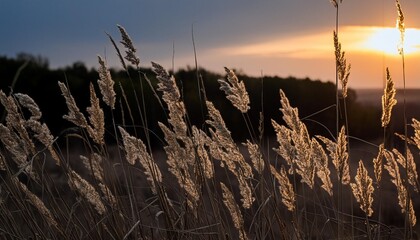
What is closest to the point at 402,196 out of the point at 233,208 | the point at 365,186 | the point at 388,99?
the point at 365,186

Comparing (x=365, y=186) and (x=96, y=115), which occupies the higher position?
(x=96, y=115)

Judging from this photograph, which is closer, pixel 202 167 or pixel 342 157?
pixel 342 157

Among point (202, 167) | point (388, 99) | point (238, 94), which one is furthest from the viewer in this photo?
point (202, 167)

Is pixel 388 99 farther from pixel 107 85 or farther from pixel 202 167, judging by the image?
pixel 107 85

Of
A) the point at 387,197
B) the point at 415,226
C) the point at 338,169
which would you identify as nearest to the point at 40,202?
the point at 338,169

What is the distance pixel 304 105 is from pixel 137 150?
4880 millimetres

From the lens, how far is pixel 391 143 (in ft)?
10.9

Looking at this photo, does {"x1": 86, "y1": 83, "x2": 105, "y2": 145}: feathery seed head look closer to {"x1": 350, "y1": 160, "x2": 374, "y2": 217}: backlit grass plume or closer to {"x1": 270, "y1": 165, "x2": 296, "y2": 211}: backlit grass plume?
{"x1": 270, "y1": 165, "x2": 296, "y2": 211}: backlit grass plume

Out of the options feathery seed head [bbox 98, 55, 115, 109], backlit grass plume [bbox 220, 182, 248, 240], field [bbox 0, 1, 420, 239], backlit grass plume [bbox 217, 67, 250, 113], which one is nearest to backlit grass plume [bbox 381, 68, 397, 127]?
field [bbox 0, 1, 420, 239]

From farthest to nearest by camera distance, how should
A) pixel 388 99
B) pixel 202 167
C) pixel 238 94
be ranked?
1. pixel 202 167
2. pixel 238 94
3. pixel 388 99

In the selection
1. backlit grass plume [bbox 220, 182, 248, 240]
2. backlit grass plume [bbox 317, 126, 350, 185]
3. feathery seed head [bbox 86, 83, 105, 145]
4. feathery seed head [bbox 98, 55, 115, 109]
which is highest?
feathery seed head [bbox 98, 55, 115, 109]

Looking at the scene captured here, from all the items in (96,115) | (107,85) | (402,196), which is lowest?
(402,196)

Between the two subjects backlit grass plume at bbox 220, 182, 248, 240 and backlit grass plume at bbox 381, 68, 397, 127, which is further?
backlit grass plume at bbox 220, 182, 248, 240

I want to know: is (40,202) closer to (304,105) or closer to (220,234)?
(220,234)
